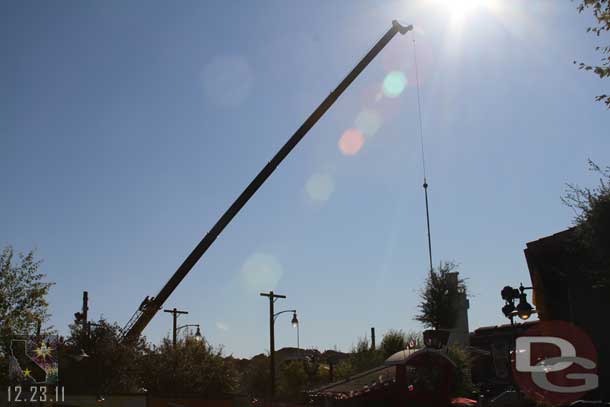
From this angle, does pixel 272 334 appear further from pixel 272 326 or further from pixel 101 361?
pixel 101 361

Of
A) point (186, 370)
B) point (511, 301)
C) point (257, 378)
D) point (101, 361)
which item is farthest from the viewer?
point (257, 378)

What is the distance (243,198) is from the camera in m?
38.3

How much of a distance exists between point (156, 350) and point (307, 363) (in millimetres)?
19167

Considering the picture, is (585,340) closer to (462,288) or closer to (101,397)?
(462,288)

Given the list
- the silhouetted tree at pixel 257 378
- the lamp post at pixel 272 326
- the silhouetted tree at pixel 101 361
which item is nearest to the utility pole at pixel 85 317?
the silhouetted tree at pixel 101 361

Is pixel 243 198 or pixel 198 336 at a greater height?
pixel 243 198

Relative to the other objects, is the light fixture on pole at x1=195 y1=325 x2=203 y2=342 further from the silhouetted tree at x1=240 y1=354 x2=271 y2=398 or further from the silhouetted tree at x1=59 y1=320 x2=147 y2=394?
the silhouetted tree at x1=240 y1=354 x2=271 y2=398

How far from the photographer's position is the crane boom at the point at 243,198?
34.9 metres

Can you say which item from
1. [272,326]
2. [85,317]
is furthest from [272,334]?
[85,317]

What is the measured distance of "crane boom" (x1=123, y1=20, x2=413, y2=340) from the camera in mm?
34875

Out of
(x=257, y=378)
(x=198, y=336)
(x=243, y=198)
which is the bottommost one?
(x=257, y=378)

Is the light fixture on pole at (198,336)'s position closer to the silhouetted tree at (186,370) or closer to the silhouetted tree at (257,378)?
the silhouetted tree at (186,370)

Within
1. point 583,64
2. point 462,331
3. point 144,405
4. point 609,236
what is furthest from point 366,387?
point 462,331

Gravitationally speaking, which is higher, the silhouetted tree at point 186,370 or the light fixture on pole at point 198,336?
the light fixture on pole at point 198,336
